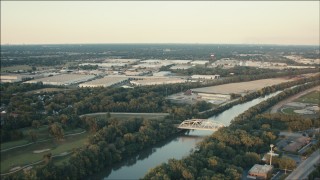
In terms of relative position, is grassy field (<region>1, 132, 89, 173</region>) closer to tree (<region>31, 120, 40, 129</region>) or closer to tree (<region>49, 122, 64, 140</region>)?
tree (<region>49, 122, 64, 140</region>)

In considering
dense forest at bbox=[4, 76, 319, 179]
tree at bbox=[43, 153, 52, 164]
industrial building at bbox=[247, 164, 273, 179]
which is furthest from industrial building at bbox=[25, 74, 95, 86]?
industrial building at bbox=[247, 164, 273, 179]

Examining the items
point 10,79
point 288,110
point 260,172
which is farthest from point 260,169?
point 10,79

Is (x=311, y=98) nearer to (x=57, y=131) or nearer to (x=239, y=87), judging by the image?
(x=239, y=87)

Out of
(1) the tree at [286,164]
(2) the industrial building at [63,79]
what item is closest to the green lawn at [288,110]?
(1) the tree at [286,164]

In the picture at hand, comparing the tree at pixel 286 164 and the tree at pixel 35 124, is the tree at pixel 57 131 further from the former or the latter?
the tree at pixel 286 164

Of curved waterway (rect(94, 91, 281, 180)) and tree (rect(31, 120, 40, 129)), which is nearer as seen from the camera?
curved waterway (rect(94, 91, 281, 180))
